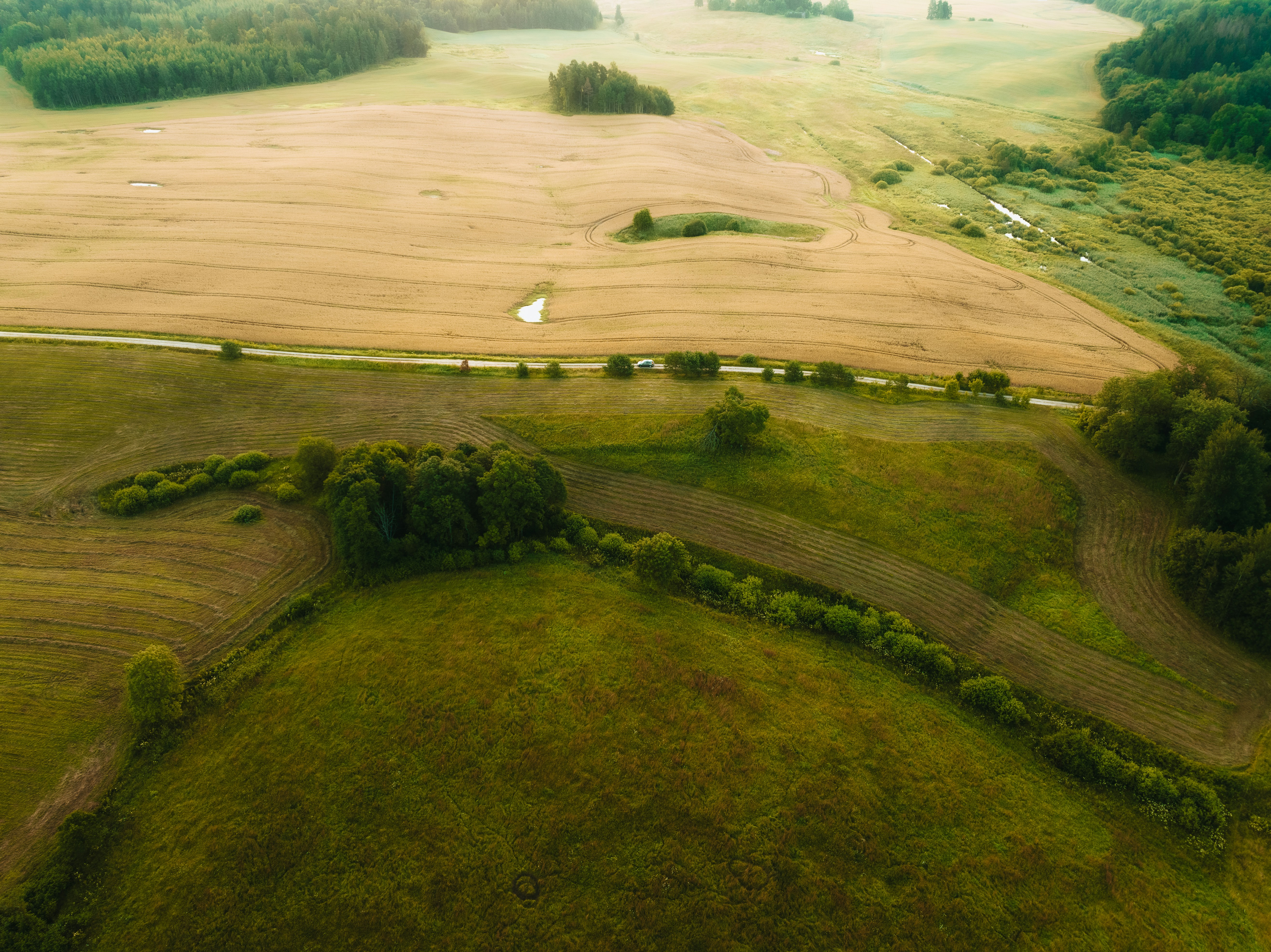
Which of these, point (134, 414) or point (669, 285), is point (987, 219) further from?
point (134, 414)

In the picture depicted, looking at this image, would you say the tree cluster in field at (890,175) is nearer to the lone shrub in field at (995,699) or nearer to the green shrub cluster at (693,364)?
the green shrub cluster at (693,364)

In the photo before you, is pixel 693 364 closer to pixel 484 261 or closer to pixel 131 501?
pixel 484 261

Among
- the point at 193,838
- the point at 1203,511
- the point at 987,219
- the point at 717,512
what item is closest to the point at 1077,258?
the point at 987,219

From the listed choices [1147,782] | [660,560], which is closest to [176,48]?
[660,560]

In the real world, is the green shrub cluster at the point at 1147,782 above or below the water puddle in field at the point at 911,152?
below

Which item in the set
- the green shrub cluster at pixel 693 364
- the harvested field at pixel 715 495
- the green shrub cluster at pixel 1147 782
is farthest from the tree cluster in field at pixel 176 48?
the green shrub cluster at pixel 1147 782
